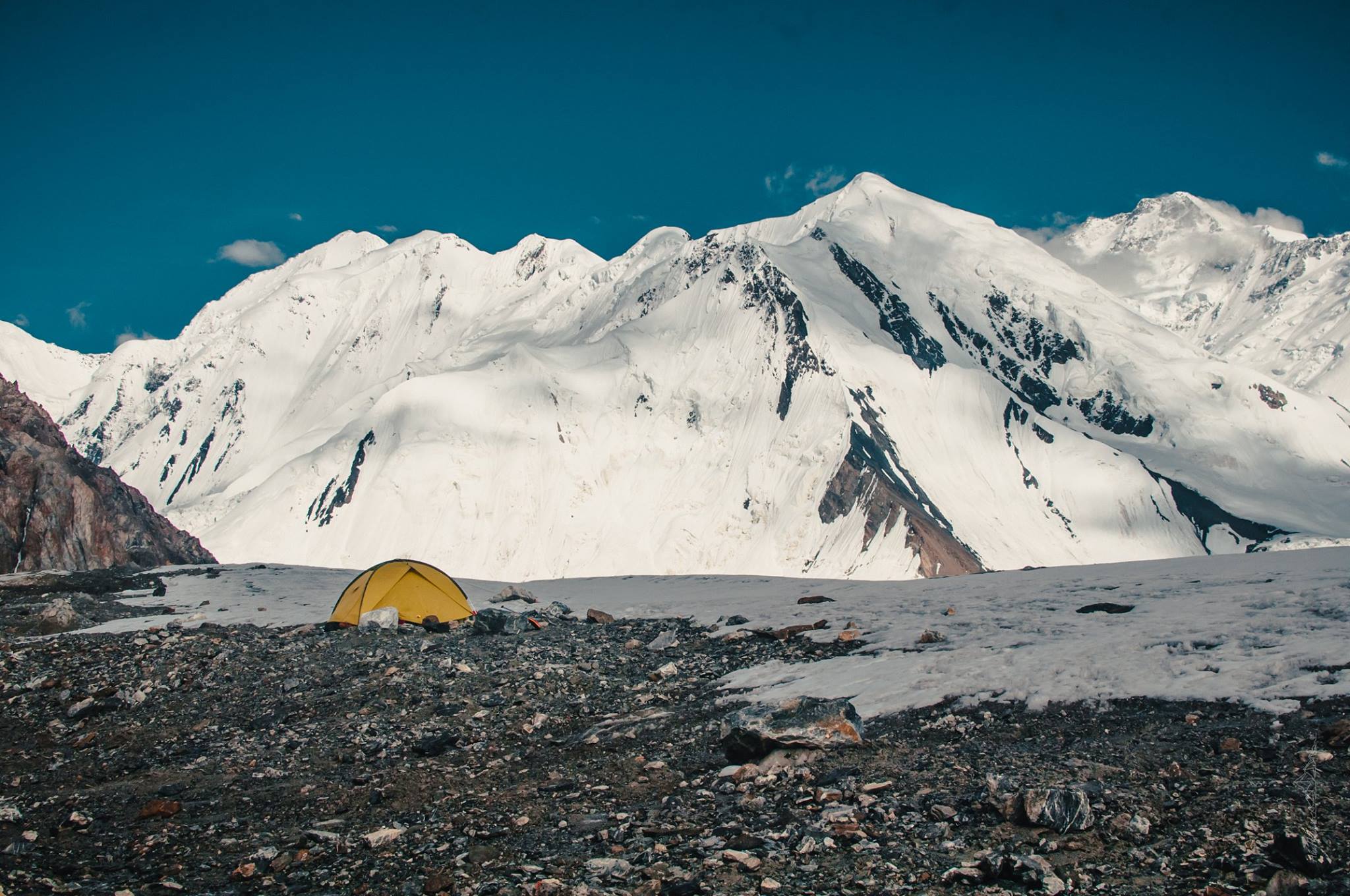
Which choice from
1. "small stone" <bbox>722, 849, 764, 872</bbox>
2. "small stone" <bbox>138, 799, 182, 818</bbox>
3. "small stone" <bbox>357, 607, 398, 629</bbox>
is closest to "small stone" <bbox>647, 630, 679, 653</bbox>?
"small stone" <bbox>357, 607, 398, 629</bbox>

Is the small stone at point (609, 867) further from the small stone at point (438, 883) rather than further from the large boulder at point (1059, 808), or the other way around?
the large boulder at point (1059, 808)

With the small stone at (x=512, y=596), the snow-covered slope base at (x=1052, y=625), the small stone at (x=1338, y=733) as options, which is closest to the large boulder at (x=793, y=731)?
the snow-covered slope base at (x=1052, y=625)

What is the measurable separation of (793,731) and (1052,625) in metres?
8.00

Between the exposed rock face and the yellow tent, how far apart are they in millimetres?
30989

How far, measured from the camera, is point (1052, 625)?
Result: 58.3ft

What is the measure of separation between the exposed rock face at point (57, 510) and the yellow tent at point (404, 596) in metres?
31.0

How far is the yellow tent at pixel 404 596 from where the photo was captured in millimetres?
24094

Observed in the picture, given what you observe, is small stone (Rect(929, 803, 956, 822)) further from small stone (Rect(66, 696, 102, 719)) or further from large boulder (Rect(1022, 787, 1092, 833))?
small stone (Rect(66, 696, 102, 719))

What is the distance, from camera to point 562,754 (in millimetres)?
13234

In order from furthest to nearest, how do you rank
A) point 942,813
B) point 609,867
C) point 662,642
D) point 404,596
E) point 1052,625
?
point 404,596, point 662,642, point 1052,625, point 942,813, point 609,867

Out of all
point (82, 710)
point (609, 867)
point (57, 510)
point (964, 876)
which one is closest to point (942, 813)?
point (964, 876)

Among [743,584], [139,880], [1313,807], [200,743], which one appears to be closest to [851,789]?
[1313,807]

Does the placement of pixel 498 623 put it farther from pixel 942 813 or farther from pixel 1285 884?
pixel 1285 884

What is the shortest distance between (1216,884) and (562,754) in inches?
309
